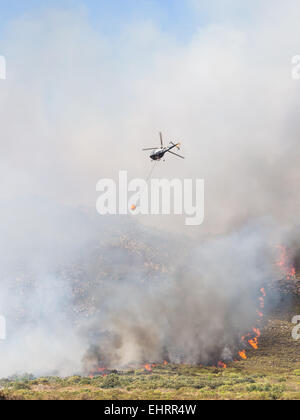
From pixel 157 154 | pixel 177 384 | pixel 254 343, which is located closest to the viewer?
pixel 177 384

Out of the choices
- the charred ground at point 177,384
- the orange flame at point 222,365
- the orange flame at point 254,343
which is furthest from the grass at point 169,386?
the orange flame at point 254,343

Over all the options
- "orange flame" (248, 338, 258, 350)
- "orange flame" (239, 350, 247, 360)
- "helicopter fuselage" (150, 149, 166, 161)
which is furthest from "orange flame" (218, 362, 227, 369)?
"helicopter fuselage" (150, 149, 166, 161)

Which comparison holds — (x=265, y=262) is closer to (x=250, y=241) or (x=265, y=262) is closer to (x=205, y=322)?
(x=250, y=241)

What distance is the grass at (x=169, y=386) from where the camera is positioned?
40.4 metres

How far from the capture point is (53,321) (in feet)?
286

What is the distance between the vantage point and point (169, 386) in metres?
48.8

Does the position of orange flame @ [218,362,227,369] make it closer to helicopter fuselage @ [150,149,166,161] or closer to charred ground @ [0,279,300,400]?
charred ground @ [0,279,300,400]

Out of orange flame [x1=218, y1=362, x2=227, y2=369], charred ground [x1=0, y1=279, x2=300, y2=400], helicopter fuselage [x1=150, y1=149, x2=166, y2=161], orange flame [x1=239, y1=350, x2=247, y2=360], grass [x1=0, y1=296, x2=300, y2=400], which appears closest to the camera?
grass [x1=0, y1=296, x2=300, y2=400]

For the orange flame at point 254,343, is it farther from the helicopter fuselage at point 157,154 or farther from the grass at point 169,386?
the helicopter fuselage at point 157,154

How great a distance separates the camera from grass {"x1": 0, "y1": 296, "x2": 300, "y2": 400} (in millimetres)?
40406

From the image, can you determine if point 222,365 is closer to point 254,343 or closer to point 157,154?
point 254,343

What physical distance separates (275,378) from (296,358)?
32509 millimetres

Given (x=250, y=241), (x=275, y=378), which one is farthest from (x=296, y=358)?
(x=250, y=241)

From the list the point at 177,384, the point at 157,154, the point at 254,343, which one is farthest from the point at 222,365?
the point at 157,154
